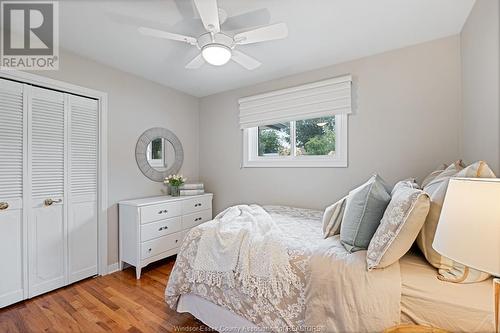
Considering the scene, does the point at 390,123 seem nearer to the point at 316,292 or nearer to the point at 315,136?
the point at 315,136

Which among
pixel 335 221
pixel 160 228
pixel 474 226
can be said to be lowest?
pixel 160 228

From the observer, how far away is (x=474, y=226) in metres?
0.73

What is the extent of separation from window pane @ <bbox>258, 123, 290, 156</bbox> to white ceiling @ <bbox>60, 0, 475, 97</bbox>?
0.78 metres

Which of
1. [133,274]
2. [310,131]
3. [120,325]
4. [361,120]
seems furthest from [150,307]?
[361,120]

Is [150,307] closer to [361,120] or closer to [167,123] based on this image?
[167,123]

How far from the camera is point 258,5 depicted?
173 centimetres

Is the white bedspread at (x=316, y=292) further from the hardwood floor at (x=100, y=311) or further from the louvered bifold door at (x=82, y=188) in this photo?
the louvered bifold door at (x=82, y=188)

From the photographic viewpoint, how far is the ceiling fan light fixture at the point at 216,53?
1.77m

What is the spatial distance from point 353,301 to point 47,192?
2776 millimetres

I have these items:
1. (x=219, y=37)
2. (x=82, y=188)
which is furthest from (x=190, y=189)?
(x=219, y=37)

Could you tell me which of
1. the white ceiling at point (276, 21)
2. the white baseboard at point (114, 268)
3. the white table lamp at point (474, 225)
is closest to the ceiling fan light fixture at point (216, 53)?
the white ceiling at point (276, 21)

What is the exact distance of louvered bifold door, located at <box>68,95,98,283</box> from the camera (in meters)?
2.49

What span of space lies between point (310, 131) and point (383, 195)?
65.9 inches

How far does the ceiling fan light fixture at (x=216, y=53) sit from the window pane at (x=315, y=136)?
152cm
